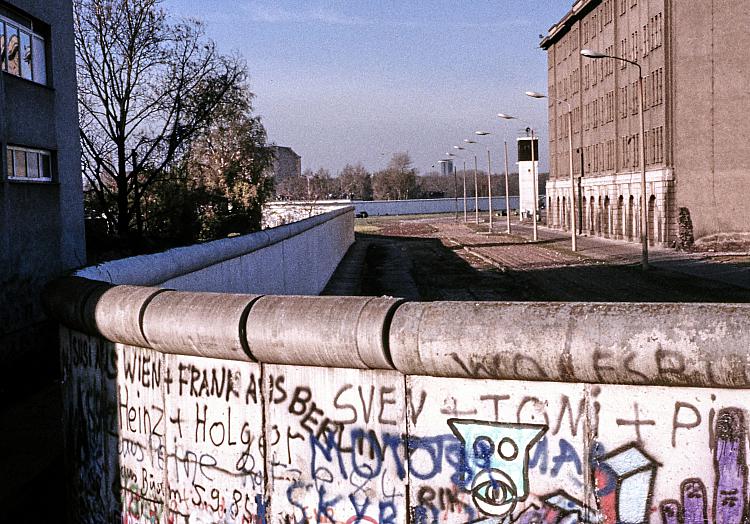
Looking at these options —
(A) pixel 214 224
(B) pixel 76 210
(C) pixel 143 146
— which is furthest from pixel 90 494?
(A) pixel 214 224

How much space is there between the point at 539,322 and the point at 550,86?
3481 inches

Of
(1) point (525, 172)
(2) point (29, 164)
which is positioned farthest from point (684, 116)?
(1) point (525, 172)

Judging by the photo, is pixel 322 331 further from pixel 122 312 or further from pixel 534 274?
pixel 534 274

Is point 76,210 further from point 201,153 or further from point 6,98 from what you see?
point 201,153

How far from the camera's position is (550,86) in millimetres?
90188

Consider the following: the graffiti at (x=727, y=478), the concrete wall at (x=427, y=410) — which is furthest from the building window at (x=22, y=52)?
the graffiti at (x=727, y=478)

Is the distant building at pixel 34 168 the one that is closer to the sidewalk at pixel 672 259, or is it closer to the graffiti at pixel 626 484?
the graffiti at pixel 626 484

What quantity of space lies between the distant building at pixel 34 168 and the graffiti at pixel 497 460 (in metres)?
12.1

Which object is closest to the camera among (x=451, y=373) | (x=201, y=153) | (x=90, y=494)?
(x=451, y=373)

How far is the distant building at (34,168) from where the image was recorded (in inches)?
680

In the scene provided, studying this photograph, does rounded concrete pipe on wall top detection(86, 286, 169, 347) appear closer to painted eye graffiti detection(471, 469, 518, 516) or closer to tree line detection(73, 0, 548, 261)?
painted eye graffiti detection(471, 469, 518, 516)

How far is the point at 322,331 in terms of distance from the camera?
5355 millimetres

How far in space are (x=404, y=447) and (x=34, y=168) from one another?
16.5 meters

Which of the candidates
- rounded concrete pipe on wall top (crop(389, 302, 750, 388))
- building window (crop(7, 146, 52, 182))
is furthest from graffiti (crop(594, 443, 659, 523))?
building window (crop(7, 146, 52, 182))
